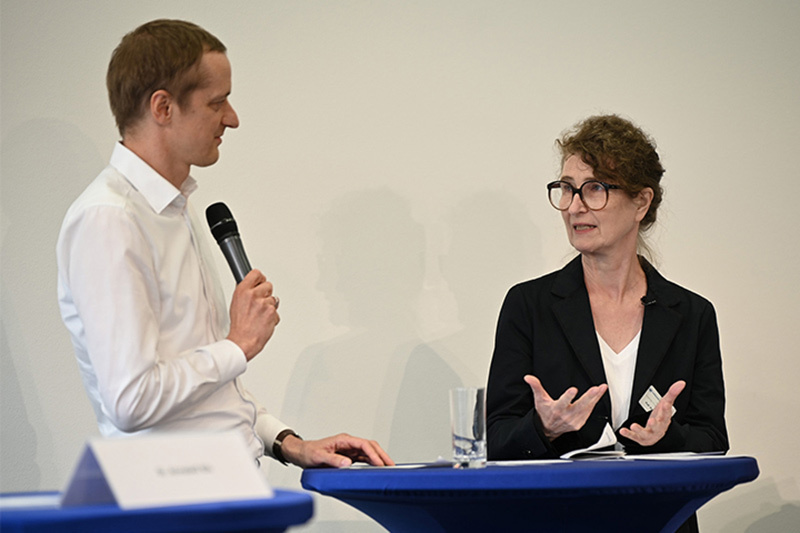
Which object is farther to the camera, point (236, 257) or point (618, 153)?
point (618, 153)

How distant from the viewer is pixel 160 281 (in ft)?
5.45

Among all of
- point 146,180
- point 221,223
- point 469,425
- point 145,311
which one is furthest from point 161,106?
point 469,425

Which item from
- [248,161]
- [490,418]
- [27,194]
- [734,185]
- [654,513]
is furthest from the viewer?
[734,185]

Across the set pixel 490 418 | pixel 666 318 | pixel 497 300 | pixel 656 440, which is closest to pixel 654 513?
pixel 656 440

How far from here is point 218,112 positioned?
1.84m

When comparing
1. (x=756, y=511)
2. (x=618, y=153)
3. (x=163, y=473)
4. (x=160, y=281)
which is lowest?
(x=756, y=511)

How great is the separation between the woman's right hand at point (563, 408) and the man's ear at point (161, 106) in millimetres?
911

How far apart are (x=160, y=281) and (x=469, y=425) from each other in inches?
24.9

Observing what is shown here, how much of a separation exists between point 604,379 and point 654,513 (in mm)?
676

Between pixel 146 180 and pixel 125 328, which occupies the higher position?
pixel 146 180

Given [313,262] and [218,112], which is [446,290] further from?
[218,112]

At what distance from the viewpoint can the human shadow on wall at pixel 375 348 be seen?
2.87 meters

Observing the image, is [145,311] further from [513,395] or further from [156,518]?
[513,395]

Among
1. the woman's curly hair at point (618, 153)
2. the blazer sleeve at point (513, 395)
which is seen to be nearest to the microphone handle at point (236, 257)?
the blazer sleeve at point (513, 395)
